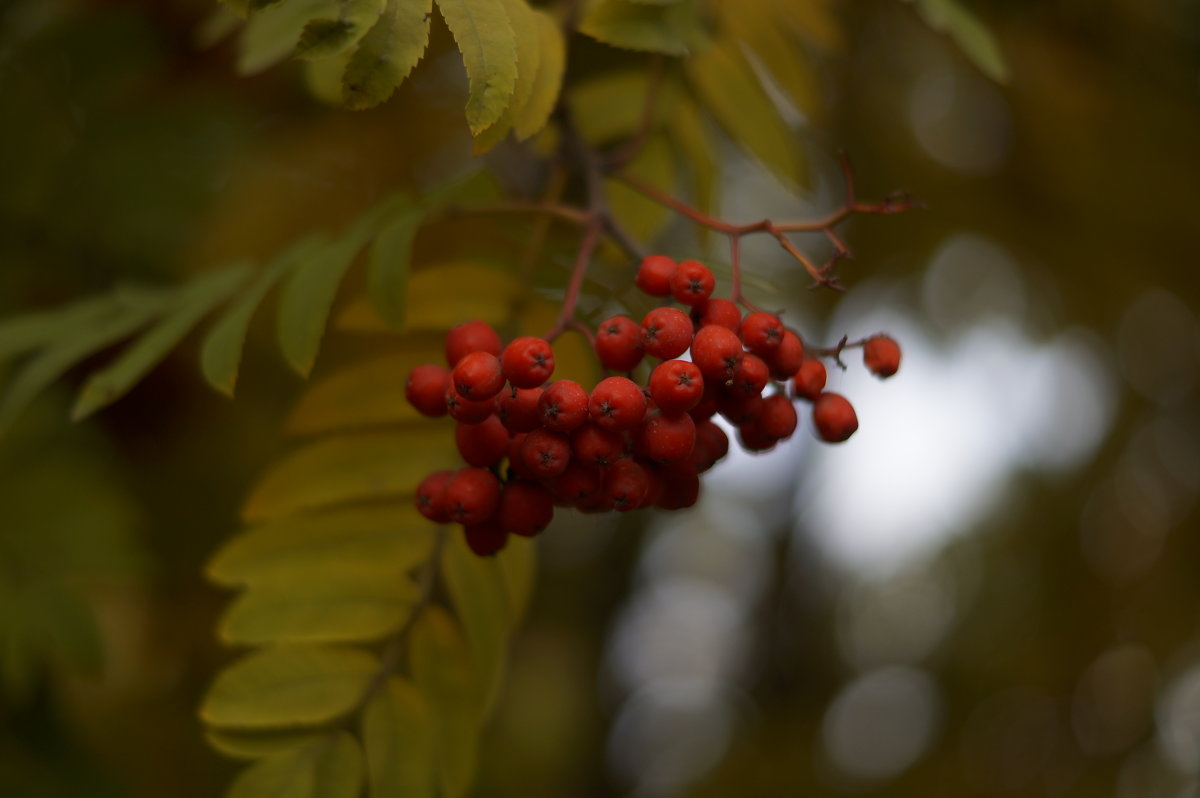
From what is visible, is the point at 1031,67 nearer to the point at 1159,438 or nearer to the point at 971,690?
the point at 1159,438

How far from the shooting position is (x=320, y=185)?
226cm

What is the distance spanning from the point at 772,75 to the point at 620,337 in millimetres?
797

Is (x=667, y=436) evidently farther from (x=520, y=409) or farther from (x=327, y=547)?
(x=327, y=547)

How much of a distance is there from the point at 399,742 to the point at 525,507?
38 centimetres

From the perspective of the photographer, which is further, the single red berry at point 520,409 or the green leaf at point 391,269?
the green leaf at point 391,269

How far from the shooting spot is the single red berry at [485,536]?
3.17ft

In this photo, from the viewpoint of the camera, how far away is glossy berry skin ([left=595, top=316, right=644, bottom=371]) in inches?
36.7

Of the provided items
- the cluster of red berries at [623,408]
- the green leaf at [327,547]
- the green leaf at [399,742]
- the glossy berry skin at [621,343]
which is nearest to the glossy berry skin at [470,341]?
the cluster of red berries at [623,408]

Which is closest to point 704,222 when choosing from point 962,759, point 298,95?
point 298,95

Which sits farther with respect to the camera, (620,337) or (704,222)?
(704,222)

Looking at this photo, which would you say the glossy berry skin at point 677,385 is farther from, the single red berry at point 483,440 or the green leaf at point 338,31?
the green leaf at point 338,31

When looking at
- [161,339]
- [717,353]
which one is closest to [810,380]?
[717,353]

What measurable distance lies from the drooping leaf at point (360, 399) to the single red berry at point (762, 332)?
48 centimetres

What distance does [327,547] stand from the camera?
1.19 m
